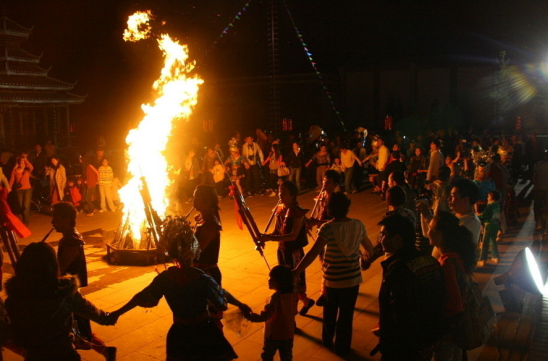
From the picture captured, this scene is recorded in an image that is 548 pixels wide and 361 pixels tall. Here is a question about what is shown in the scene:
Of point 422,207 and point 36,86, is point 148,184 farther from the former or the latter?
point 36,86

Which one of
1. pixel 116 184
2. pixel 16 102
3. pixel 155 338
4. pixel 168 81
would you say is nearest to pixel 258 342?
pixel 155 338

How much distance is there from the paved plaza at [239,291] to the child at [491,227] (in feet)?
0.71

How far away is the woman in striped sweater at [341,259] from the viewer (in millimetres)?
4723

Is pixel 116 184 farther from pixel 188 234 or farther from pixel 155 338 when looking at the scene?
pixel 188 234

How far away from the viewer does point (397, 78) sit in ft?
116

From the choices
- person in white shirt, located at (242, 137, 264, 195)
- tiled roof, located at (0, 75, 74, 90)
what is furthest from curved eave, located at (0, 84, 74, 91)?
person in white shirt, located at (242, 137, 264, 195)

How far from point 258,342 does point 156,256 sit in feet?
12.1

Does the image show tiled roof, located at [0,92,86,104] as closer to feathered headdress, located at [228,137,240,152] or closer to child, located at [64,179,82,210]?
child, located at [64,179,82,210]

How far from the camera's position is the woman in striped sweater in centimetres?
472

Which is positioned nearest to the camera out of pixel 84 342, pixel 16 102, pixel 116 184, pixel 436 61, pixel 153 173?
pixel 84 342

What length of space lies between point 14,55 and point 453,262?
2360 centimetres

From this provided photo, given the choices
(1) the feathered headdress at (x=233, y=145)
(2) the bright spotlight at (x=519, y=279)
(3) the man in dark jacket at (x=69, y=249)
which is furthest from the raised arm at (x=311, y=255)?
(1) the feathered headdress at (x=233, y=145)

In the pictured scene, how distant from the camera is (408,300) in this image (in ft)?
10.8

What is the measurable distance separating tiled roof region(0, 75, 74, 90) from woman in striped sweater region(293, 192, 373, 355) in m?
21.0
